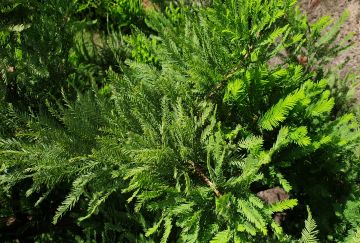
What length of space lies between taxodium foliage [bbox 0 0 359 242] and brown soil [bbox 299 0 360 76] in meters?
0.72

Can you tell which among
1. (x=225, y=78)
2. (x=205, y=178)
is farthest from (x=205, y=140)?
(x=225, y=78)

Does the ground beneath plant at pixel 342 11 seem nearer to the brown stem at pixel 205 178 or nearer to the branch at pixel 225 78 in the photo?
the branch at pixel 225 78

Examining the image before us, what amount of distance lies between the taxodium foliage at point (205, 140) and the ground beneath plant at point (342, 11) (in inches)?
28.3

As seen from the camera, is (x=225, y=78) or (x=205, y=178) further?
(x=225, y=78)

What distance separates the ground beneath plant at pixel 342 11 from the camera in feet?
8.65

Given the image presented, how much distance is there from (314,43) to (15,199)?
2191mm

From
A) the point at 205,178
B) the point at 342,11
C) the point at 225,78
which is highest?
the point at 342,11

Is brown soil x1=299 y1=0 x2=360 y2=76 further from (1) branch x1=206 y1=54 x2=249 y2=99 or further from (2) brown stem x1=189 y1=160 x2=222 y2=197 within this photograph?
(2) brown stem x1=189 y1=160 x2=222 y2=197

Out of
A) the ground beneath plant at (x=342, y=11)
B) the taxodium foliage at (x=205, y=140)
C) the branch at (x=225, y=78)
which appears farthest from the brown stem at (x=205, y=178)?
the ground beneath plant at (x=342, y=11)

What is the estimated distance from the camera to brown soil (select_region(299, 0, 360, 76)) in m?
2.64

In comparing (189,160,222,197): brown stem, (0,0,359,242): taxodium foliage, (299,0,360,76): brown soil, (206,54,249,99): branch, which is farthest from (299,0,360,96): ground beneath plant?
(189,160,222,197): brown stem

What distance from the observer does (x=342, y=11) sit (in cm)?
268

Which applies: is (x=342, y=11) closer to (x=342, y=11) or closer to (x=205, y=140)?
(x=342, y=11)

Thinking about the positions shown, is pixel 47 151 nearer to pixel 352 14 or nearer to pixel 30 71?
pixel 30 71
